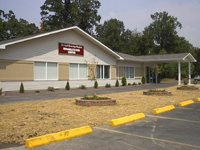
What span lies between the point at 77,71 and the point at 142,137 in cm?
1706

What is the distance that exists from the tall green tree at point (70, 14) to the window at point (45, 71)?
25.8m

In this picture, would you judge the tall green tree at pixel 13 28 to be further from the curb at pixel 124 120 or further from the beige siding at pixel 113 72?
the curb at pixel 124 120

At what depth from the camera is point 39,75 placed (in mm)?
19531

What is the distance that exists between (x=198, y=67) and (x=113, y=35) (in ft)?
85.8

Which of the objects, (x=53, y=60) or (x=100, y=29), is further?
(x=100, y=29)

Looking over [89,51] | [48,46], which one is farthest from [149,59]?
[48,46]

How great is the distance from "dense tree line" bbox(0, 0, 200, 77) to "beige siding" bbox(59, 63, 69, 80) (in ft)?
48.2

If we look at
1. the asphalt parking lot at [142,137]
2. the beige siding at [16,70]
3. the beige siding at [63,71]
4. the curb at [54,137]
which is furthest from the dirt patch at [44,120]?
the beige siding at [63,71]

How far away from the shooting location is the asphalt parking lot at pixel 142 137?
5461 millimetres

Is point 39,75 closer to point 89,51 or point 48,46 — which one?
point 48,46

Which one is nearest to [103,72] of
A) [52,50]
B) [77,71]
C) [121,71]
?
[121,71]

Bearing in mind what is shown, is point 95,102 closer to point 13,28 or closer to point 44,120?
point 44,120

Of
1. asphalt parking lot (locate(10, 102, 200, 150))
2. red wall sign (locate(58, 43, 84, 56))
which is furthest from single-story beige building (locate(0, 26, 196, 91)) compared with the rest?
asphalt parking lot (locate(10, 102, 200, 150))

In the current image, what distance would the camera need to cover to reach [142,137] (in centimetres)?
625
